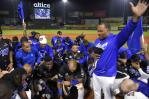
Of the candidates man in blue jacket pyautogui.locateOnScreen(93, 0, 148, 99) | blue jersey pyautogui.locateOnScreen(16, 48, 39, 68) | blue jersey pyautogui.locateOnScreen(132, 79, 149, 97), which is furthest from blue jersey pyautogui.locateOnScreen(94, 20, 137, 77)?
blue jersey pyautogui.locateOnScreen(16, 48, 39, 68)

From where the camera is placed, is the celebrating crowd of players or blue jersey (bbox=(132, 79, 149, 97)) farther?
blue jersey (bbox=(132, 79, 149, 97))

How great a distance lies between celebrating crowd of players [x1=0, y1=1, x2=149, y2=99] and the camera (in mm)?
4727

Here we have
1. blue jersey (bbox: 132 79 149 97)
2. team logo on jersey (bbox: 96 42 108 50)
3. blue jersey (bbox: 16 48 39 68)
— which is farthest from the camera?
blue jersey (bbox: 16 48 39 68)

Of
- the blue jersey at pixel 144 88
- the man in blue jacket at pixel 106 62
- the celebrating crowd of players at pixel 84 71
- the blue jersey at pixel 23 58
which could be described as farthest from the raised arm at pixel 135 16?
the blue jersey at pixel 23 58

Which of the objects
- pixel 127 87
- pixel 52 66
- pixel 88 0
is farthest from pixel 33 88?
pixel 88 0

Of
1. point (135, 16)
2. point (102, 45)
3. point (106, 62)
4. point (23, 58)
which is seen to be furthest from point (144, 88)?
point (23, 58)

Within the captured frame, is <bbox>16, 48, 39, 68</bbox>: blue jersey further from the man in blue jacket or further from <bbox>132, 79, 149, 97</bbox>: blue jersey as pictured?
<bbox>132, 79, 149, 97</bbox>: blue jersey

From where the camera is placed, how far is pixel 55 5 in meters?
38.1

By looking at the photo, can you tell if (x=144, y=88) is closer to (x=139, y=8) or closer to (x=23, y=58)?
(x=139, y=8)

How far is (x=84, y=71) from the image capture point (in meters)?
7.28

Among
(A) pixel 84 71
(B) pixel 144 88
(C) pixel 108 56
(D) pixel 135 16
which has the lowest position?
(A) pixel 84 71

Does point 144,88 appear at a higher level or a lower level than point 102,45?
lower

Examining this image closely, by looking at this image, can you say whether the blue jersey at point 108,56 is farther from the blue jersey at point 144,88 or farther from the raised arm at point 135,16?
the blue jersey at point 144,88

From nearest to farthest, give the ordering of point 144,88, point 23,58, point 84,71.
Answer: point 144,88, point 84,71, point 23,58
